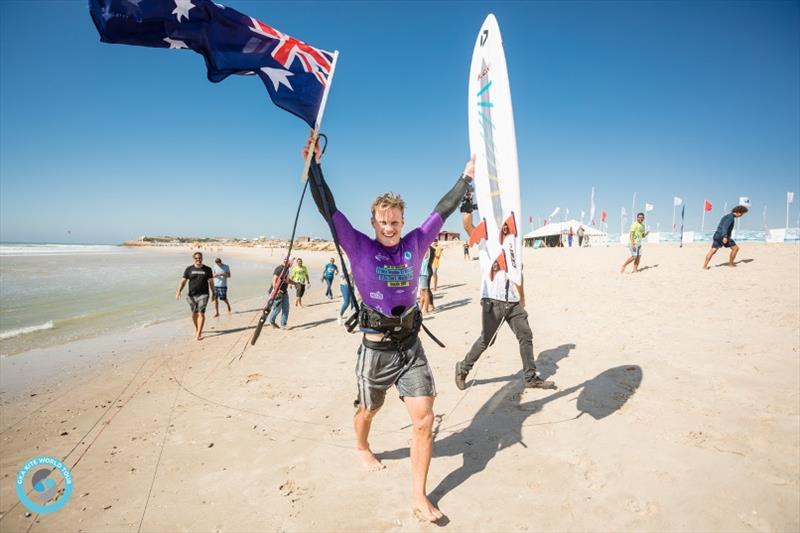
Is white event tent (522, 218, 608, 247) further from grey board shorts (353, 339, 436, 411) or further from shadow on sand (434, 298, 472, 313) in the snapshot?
grey board shorts (353, 339, 436, 411)

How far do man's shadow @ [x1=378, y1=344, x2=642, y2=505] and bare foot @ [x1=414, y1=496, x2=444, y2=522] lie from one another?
8.8 inches

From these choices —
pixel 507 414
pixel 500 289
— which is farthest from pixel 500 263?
pixel 507 414

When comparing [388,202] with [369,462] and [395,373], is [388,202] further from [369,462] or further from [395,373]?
[369,462]

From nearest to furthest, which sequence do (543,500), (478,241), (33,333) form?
(543,500)
(478,241)
(33,333)

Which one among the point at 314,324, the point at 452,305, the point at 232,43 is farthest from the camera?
the point at 452,305

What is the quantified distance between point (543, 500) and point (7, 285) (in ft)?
84.2

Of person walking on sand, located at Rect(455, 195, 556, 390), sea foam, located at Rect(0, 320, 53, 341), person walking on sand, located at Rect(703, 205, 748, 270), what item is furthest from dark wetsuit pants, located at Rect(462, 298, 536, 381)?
sea foam, located at Rect(0, 320, 53, 341)

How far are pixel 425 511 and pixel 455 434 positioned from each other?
1.34 m

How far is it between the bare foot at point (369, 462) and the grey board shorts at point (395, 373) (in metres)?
0.86

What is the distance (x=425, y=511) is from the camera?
8.84ft

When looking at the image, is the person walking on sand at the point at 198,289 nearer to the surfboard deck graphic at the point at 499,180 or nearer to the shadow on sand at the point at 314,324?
the shadow on sand at the point at 314,324

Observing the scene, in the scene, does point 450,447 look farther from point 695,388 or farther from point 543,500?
point 695,388

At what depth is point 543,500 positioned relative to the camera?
112 inches

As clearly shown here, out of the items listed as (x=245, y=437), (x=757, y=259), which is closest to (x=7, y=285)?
(x=245, y=437)
